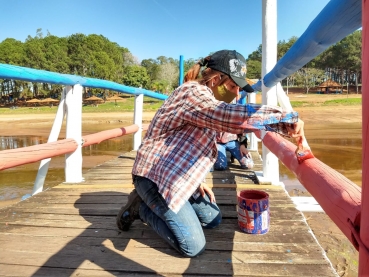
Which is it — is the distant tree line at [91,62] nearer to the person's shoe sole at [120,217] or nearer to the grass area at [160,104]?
the grass area at [160,104]

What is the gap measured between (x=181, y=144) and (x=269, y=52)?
1465 millimetres

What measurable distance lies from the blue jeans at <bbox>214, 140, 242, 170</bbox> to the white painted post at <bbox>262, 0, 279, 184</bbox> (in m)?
0.71

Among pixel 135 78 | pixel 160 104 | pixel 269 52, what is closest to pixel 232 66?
pixel 269 52

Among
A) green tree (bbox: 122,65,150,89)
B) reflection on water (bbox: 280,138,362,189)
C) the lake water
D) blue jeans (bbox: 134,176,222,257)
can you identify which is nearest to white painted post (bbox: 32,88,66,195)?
blue jeans (bbox: 134,176,222,257)

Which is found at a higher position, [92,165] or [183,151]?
[183,151]

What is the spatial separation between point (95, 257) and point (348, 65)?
5905 cm

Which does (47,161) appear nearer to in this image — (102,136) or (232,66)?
(102,136)

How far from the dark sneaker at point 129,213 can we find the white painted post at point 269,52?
1306 millimetres

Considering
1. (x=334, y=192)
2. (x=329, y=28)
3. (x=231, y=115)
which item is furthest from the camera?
(x=231, y=115)

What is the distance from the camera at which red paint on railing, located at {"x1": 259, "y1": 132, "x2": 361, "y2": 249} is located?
606mm

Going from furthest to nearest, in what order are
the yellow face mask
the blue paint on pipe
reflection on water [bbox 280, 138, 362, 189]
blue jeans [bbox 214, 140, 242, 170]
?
reflection on water [bbox 280, 138, 362, 189]
blue jeans [bbox 214, 140, 242, 170]
the yellow face mask
the blue paint on pipe

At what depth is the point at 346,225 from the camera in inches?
24.0

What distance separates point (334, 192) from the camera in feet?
2.38

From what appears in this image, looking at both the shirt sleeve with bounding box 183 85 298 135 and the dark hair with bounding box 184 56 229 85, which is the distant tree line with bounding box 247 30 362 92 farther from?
the shirt sleeve with bounding box 183 85 298 135
